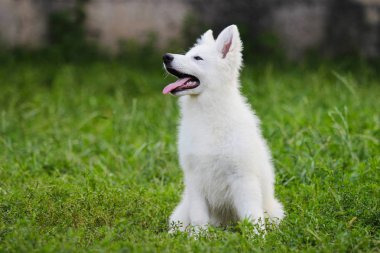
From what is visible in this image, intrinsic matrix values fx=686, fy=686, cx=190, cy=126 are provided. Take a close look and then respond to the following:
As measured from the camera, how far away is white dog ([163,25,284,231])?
4.91 m

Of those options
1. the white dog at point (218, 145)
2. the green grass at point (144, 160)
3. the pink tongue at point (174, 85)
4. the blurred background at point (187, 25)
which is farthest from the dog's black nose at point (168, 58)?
the blurred background at point (187, 25)

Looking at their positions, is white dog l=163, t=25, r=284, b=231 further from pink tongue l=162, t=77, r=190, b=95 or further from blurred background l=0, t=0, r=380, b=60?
blurred background l=0, t=0, r=380, b=60

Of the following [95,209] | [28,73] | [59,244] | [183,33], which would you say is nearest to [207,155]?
[95,209]

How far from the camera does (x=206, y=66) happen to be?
16.7ft

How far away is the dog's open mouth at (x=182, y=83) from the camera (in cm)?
502

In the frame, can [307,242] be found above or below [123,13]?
above

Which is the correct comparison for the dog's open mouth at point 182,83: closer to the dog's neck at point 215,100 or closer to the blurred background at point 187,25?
the dog's neck at point 215,100

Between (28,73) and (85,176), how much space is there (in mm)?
4722

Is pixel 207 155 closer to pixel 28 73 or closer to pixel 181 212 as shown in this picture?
pixel 181 212

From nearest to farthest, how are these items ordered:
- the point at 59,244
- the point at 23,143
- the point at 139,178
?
the point at 59,244 < the point at 139,178 < the point at 23,143

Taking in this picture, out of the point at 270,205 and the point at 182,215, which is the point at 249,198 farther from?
the point at 182,215

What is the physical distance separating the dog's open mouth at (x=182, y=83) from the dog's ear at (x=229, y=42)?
311 millimetres

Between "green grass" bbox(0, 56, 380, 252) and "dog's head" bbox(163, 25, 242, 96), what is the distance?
3.31ft

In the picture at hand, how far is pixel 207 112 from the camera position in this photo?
5098 mm
